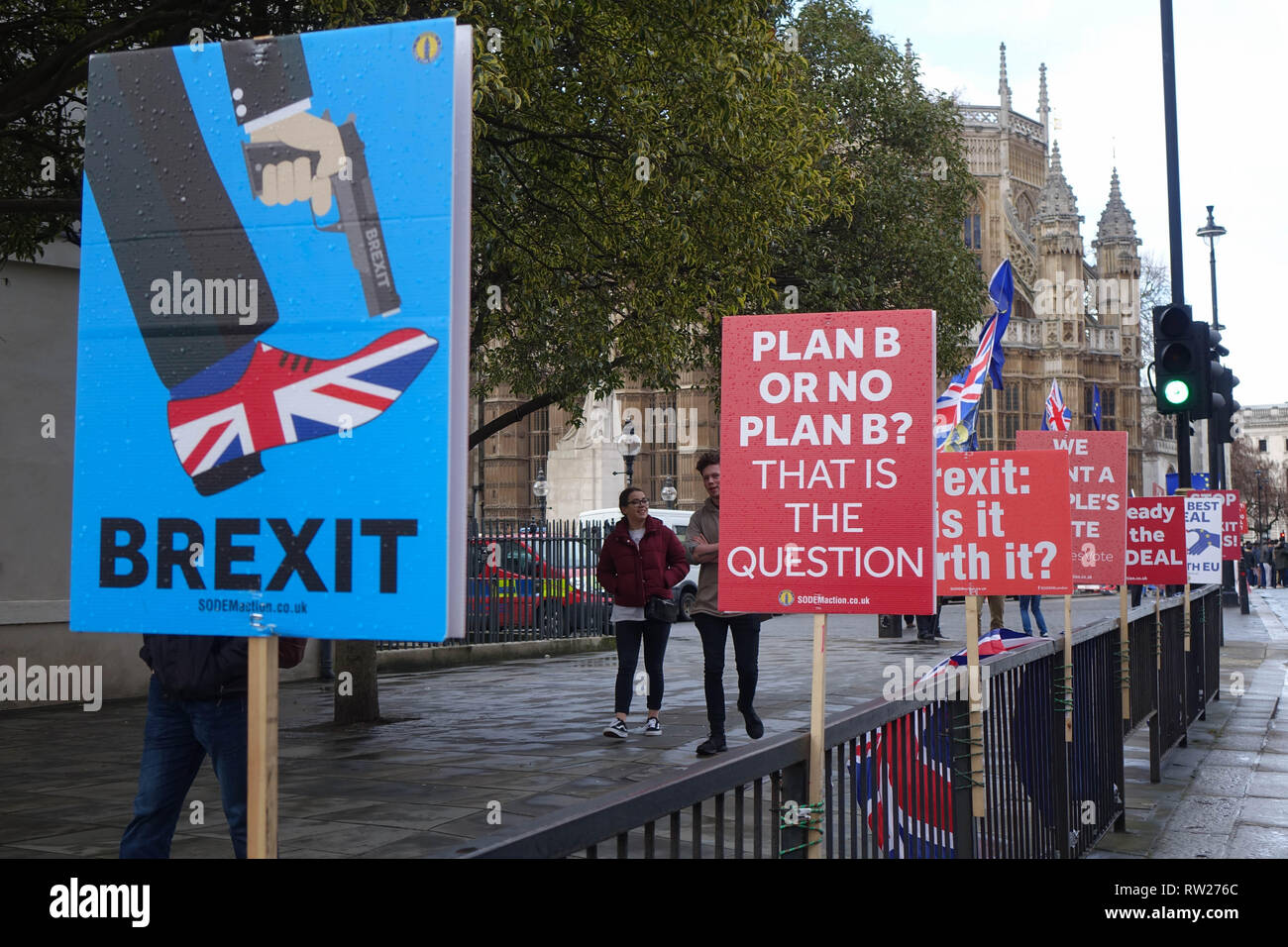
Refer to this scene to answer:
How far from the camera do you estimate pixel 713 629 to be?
868 cm

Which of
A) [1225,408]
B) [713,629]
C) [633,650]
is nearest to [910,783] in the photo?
[713,629]

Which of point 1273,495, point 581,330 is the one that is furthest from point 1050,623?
point 1273,495

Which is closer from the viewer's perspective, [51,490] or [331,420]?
[331,420]

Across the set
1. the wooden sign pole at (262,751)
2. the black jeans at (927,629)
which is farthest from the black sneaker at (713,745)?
the black jeans at (927,629)

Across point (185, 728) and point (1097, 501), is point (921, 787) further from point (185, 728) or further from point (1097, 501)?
point (1097, 501)

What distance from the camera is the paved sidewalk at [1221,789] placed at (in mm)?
7062

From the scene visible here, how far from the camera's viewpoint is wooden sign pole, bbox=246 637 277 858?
276cm

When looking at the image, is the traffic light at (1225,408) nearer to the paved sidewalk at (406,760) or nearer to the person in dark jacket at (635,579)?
the paved sidewalk at (406,760)

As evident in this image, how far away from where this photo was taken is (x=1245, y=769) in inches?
374

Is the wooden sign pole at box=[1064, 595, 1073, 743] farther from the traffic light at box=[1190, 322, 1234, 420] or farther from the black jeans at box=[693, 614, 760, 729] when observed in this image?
the traffic light at box=[1190, 322, 1234, 420]

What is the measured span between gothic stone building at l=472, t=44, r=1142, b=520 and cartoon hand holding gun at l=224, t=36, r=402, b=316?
2042 inches

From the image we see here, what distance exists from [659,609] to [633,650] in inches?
15.7

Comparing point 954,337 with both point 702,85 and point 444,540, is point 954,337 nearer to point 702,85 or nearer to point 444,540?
point 702,85
